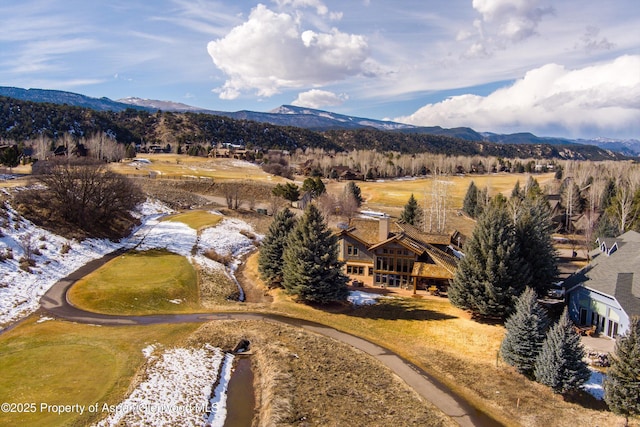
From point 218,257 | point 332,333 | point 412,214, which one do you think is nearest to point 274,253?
point 218,257

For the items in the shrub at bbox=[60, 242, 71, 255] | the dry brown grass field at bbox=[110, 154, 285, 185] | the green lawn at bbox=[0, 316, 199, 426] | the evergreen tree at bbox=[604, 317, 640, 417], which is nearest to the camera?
the green lawn at bbox=[0, 316, 199, 426]

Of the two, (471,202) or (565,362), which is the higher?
(471,202)

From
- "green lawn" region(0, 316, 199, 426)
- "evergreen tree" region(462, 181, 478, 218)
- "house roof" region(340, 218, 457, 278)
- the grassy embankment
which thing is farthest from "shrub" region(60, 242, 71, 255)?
"evergreen tree" region(462, 181, 478, 218)

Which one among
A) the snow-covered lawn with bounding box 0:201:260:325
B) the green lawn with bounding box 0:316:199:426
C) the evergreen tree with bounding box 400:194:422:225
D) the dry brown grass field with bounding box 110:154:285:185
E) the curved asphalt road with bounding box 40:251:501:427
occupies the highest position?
the dry brown grass field with bounding box 110:154:285:185

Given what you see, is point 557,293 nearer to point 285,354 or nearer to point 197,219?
point 285,354

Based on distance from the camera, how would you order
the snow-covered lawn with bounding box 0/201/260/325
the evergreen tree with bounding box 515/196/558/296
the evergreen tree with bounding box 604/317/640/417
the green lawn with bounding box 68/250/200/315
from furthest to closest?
the evergreen tree with bounding box 515/196/558/296 → the green lawn with bounding box 68/250/200/315 → the snow-covered lawn with bounding box 0/201/260/325 → the evergreen tree with bounding box 604/317/640/417

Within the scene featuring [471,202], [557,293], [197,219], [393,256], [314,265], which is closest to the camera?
[314,265]

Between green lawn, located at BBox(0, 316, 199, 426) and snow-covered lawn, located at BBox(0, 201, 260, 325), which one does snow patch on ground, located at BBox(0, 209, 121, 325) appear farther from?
green lawn, located at BBox(0, 316, 199, 426)
